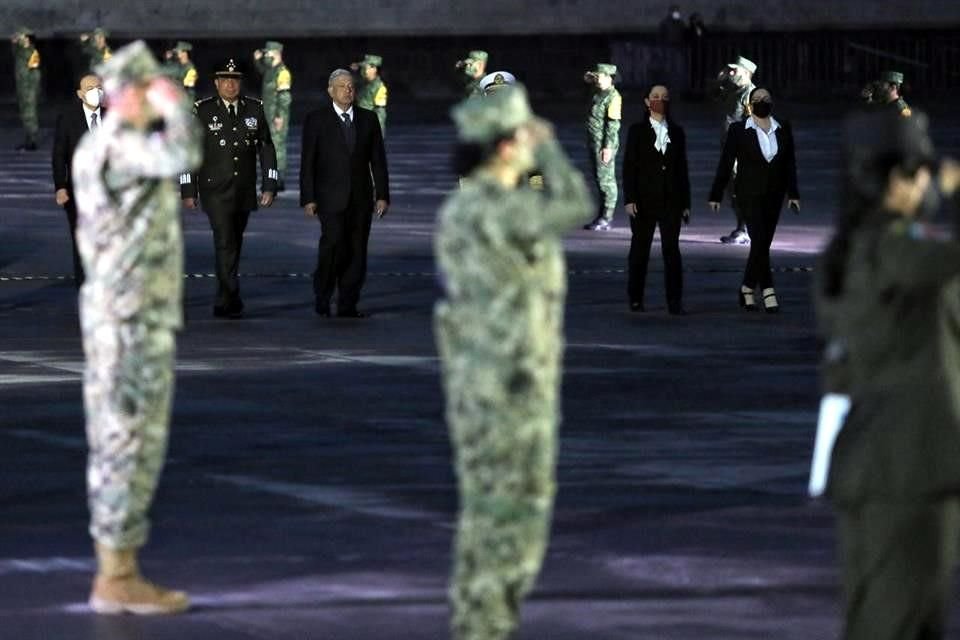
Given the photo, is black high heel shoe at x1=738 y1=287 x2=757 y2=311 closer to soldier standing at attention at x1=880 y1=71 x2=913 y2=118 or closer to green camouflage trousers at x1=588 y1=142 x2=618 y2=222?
soldier standing at attention at x1=880 y1=71 x2=913 y2=118

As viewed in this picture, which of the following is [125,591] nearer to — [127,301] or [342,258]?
[127,301]

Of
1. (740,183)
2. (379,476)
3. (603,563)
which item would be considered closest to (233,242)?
(740,183)

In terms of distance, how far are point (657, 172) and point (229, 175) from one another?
327 centimetres

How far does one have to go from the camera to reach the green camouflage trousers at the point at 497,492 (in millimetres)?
9328

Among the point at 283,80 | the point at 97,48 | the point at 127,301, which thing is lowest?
the point at 97,48

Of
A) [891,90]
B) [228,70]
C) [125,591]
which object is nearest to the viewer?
[125,591]

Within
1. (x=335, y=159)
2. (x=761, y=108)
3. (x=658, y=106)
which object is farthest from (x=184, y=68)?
(x=335, y=159)

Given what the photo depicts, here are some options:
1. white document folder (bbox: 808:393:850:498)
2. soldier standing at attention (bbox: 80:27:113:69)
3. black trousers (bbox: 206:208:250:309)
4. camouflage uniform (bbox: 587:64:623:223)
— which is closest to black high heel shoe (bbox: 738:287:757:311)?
black trousers (bbox: 206:208:250:309)

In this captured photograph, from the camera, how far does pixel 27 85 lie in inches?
1900

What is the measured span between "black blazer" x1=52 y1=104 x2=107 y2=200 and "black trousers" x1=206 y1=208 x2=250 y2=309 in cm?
148

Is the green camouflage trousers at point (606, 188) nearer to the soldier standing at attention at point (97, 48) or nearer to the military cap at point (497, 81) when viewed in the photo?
the military cap at point (497, 81)

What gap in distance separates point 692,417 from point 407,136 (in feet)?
116

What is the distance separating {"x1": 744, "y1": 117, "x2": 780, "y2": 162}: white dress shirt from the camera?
75.2 feet

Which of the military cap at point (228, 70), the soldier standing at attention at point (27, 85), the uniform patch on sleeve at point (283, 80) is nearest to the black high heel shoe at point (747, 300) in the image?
the military cap at point (228, 70)
